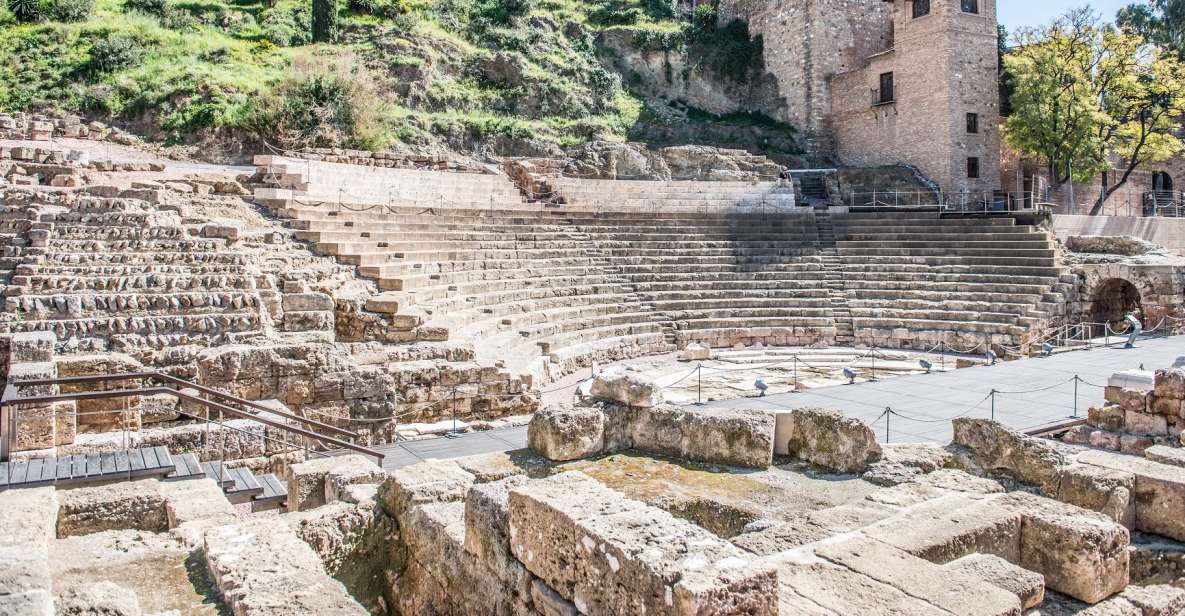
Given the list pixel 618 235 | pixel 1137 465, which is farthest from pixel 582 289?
pixel 1137 465

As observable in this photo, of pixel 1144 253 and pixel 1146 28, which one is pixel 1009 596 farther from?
pixel 1146 28

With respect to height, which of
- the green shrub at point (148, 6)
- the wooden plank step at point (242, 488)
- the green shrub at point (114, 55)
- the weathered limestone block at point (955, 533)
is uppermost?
the green shrub at point (148, 6)

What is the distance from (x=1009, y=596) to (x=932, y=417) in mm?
Answer: 6374

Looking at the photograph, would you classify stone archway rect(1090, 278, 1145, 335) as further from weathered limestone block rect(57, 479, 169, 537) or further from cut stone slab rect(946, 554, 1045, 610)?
weathered limestone block rect(57, 479, 169, 537)

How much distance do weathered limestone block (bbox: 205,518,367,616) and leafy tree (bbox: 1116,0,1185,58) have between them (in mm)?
43567

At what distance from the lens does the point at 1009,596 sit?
3326 millimetres

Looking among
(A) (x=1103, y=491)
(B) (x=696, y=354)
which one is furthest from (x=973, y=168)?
(A) (x=1103, y=491)

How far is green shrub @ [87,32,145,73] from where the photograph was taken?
77.8 ft

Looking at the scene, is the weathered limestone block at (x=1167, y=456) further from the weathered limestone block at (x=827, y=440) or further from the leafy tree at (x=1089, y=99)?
the leafy tree at (x=1089, y=99)

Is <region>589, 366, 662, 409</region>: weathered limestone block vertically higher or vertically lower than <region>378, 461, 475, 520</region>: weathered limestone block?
higher

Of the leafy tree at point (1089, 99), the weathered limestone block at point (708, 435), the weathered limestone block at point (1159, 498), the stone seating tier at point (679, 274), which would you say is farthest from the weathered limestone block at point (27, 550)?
the leafy tree at point (1089, 99)

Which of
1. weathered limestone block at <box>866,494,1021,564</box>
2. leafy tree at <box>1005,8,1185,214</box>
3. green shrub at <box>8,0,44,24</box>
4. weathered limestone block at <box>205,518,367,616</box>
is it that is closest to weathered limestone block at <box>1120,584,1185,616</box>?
weathered limestone block at <box>866,494,1021,564</box>

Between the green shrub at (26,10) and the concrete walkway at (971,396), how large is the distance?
89.7 ft

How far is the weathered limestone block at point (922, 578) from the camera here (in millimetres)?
3229
